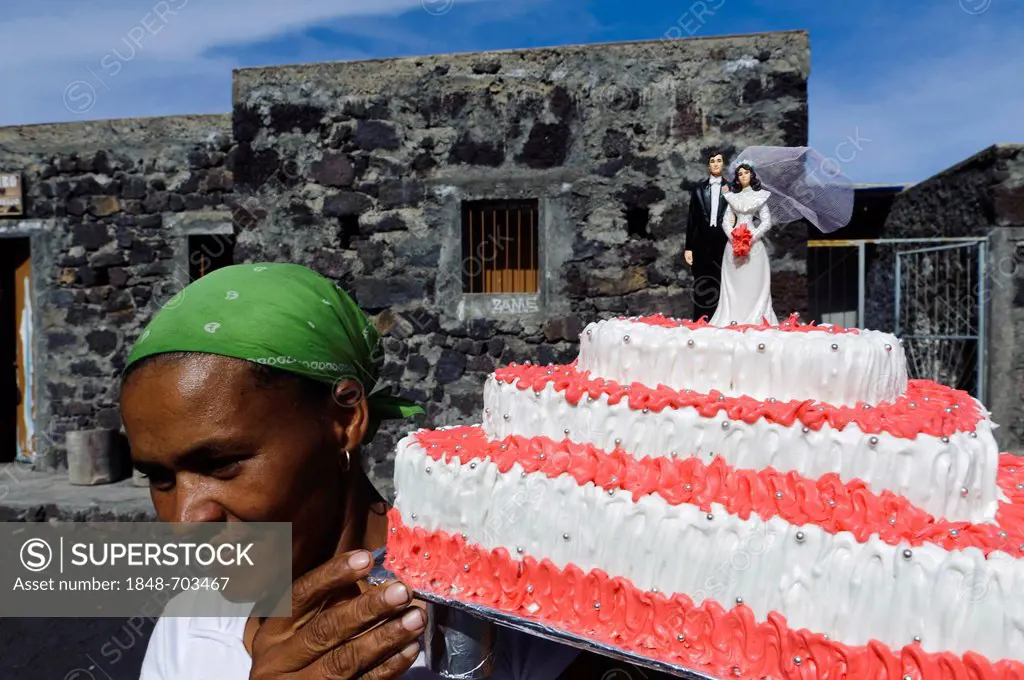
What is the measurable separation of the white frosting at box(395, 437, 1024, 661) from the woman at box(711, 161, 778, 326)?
1344 millimetres

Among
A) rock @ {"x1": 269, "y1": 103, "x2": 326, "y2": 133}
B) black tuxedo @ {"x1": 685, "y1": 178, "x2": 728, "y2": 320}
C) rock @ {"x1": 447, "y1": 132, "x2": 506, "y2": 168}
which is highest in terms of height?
rock @ {"x1": 269, "y1": 103, "x2": 326, "y2": 133}

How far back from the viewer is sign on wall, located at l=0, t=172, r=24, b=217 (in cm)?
823

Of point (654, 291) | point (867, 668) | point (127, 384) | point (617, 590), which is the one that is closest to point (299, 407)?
point (127, 384)

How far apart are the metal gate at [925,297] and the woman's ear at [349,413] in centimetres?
636

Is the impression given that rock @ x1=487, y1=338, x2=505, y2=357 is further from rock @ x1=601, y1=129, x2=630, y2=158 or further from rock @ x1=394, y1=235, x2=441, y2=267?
rock @ x1=601, y1=129, x2=630, y2=158

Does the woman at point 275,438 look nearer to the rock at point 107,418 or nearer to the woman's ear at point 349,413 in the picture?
the woman's ear at point 349,413

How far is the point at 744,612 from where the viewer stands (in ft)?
5.56

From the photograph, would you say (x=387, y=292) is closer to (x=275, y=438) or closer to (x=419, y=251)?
(x=419, y=251)

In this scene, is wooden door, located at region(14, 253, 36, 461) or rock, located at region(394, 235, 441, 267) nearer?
rock, located at region(394, 235, 441, 267)

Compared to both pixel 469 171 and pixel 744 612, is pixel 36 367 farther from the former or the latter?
pixel 744 612

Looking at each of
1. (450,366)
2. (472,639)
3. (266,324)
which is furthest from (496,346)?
(266,324)

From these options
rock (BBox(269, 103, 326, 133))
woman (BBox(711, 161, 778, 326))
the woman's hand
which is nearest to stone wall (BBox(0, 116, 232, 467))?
rock (BBox(269, 103, 326, 133))

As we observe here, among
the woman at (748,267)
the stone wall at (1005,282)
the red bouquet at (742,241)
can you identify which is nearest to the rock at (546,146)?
the woman at (748,267)

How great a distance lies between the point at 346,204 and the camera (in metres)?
6.58
